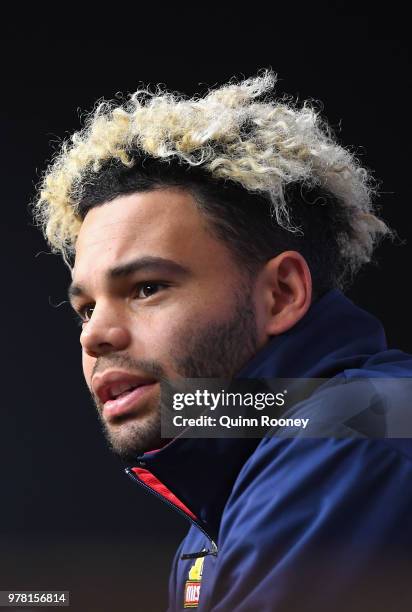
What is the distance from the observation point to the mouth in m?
1.18

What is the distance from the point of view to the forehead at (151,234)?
1225 millimetres

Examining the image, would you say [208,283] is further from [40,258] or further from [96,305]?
[40,258]

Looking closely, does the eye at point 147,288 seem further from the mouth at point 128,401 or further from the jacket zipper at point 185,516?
the jacket zipper at point 185,516

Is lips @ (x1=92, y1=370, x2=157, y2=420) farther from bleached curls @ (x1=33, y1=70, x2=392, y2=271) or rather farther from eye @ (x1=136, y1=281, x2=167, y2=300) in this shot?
bleached curls @ (x1=33, y1=70, x2=392, y2=271)

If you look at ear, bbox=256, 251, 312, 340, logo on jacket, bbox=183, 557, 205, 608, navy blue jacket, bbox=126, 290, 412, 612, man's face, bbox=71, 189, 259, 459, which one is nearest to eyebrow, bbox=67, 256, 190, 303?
man's face, bbox=71, 189, 259, 459

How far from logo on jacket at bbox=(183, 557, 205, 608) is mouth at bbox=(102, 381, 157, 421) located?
37 cm

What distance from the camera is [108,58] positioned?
1.86 m

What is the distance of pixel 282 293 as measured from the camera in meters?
1.26

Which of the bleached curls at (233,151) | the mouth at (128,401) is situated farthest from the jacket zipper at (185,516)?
the bleached curls at (233,151)

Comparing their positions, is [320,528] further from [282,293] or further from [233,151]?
[233,151]

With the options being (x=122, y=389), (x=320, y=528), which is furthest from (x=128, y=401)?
(x=320, y=528)

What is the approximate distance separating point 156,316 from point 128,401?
13 cm

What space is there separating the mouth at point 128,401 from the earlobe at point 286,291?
20 cm

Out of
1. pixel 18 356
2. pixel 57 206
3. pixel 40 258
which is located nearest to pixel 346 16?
pixel 57 206
